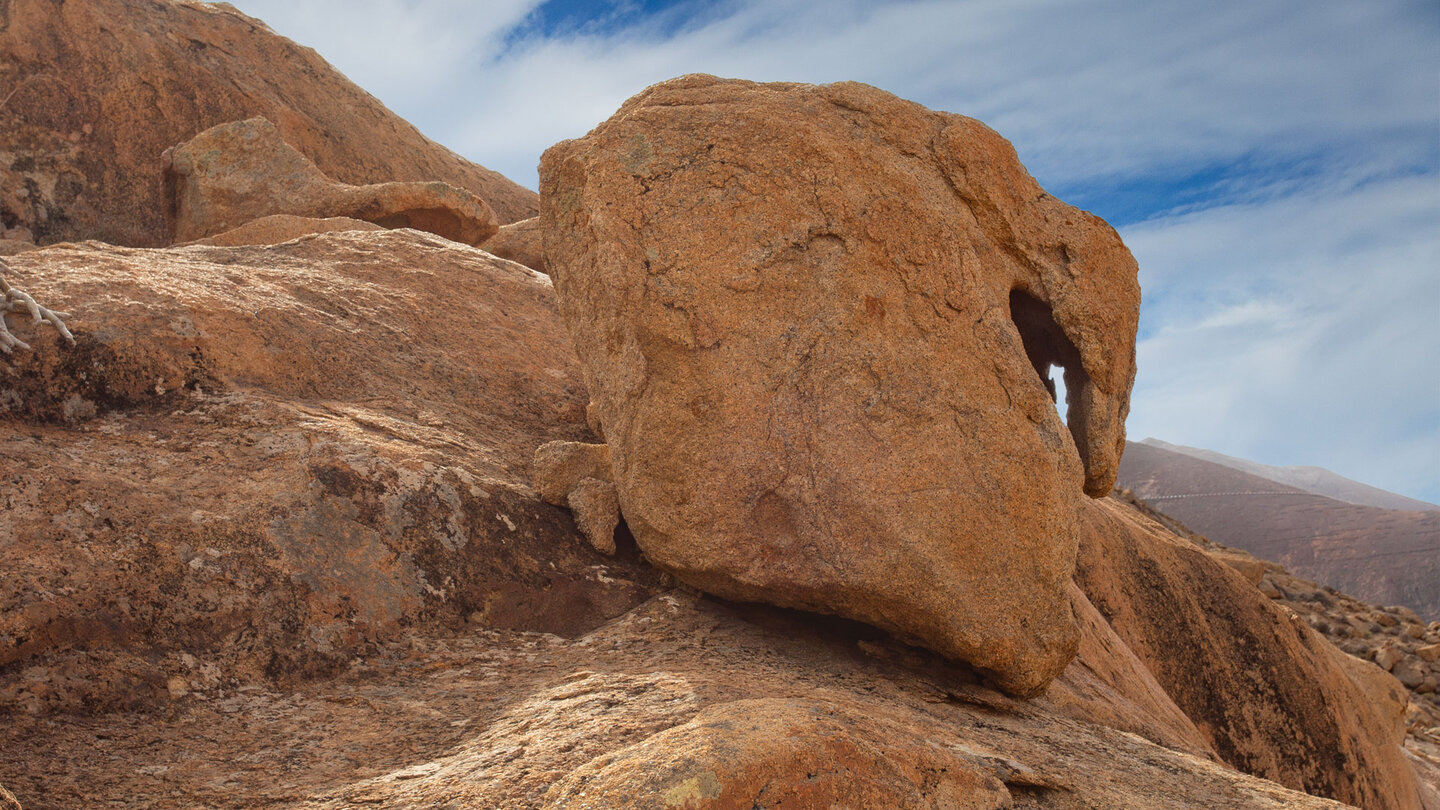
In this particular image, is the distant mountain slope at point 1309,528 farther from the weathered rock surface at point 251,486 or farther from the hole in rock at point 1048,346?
the weathered rock surface at point 251,486

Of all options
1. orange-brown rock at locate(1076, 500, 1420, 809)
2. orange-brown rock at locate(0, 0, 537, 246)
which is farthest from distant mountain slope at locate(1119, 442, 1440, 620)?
orange-brown rock at locate(0, 0, 537, 246)

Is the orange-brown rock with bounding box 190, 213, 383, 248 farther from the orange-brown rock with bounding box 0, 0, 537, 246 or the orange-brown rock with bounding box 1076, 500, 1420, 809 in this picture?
the orange-brown rock with bounding box 1076, 500, 1420, 809

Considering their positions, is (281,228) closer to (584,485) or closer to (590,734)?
(584,485)

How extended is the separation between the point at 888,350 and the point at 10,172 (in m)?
7.76

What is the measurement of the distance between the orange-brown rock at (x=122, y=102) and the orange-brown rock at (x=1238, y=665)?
25.3 ft

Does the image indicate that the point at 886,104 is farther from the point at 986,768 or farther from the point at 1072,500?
the point at 986,768

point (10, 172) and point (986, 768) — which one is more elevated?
point (10, 172)

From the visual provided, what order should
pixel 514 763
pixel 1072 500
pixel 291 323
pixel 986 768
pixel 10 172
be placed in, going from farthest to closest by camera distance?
pixel 10 172 < pixel 291 323 < pixel 1072 500 < pixel 986 768 < pixel 514 763

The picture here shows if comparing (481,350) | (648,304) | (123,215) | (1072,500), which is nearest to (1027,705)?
(1072,500)

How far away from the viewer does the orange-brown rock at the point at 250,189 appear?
24.0 feet

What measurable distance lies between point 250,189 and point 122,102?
81.1 inches

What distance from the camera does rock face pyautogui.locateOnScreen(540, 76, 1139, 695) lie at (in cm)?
300

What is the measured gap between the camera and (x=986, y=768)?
7.38ft

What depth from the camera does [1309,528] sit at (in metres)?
18.2
